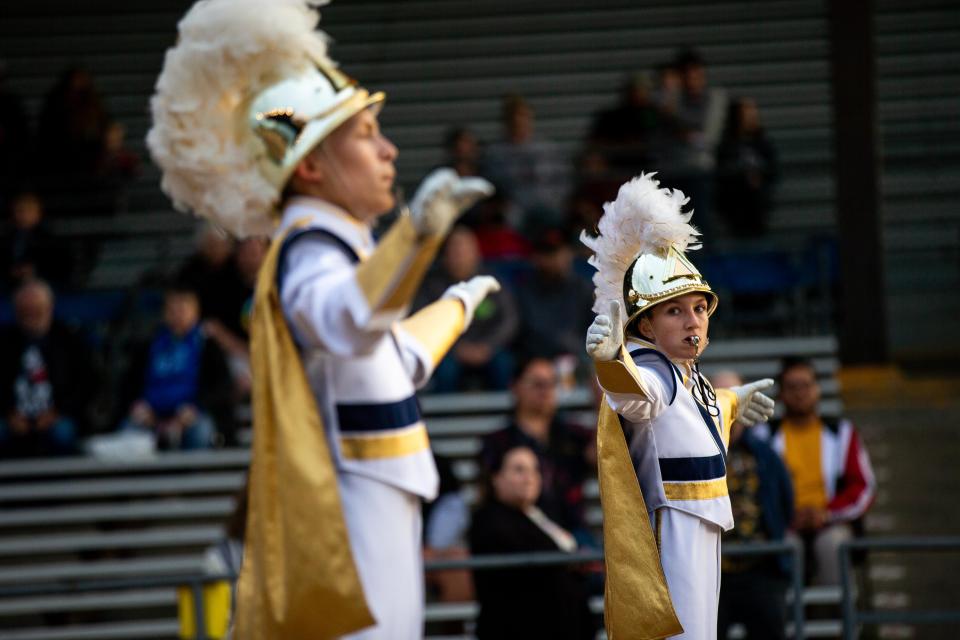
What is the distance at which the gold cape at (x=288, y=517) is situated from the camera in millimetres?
3463

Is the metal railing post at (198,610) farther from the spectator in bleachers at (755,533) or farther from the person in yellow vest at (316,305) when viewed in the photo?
the person in yellow vest at (316,305)

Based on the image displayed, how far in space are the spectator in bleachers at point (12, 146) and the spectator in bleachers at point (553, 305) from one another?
392 centimetres

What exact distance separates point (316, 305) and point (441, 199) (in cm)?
42

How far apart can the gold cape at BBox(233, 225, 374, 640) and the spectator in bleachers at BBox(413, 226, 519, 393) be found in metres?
4.70

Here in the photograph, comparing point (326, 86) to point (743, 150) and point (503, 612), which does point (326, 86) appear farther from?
point (743, 150)

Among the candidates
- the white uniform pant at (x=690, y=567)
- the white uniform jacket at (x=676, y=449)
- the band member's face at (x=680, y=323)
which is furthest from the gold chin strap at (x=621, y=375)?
the white uniform pant at (x=690, y=567)

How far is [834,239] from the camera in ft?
32.8

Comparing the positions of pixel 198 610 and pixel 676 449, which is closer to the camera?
pixel 676 449

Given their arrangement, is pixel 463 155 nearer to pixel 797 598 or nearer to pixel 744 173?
pixel 744 173

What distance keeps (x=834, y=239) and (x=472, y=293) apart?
641cm

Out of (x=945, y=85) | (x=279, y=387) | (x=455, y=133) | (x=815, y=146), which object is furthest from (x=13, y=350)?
(x=945, y=85)

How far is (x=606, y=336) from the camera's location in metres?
3.47

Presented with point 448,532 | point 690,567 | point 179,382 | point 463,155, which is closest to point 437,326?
point 690,567

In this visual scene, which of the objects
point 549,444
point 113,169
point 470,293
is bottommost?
point 549,444
